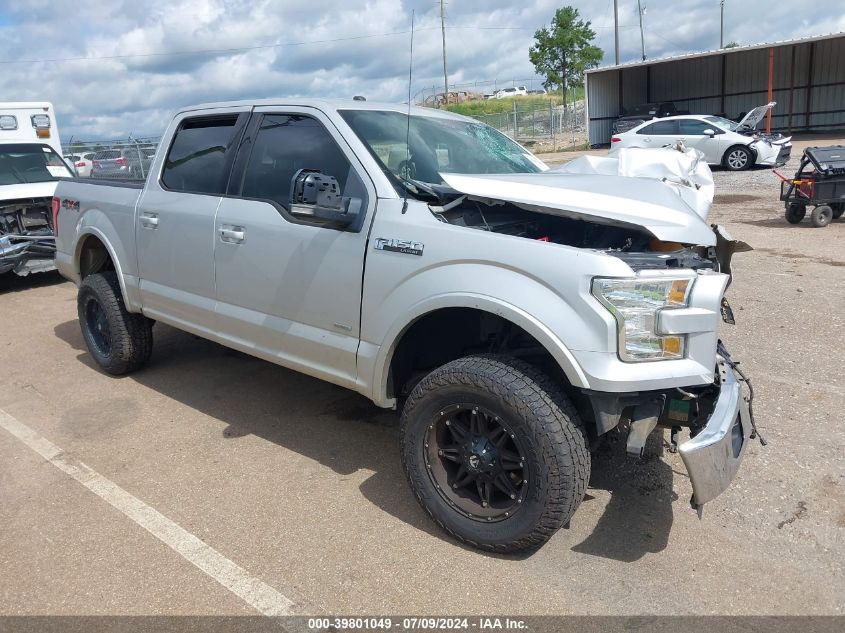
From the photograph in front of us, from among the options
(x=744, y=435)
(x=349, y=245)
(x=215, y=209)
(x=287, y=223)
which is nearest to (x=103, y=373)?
(x=215, y=209)

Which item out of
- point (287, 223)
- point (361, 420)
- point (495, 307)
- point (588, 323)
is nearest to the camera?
point (588, 323)

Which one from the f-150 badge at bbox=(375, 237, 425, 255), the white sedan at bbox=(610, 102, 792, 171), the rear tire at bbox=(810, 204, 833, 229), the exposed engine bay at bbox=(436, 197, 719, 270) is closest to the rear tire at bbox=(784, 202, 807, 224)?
the rear tire at bbox=(810, 204, 833, 229)

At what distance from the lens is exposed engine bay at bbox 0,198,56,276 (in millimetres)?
8789

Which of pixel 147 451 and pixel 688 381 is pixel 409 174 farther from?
pixel 147 451

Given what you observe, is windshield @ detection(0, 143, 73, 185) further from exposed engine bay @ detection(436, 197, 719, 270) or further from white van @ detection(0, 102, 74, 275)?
exposed engine bay @ detection(436, 197, 719, 270)

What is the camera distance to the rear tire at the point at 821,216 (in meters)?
10.8

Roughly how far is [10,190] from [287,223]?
7.37 m

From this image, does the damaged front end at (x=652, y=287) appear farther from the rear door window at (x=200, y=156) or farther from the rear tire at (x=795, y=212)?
the rear tire at (x=795, y=212)

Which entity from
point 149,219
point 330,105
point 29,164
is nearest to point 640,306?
point 330,105

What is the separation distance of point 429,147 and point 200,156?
5.50 ft

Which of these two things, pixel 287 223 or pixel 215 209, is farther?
pixel 215 209

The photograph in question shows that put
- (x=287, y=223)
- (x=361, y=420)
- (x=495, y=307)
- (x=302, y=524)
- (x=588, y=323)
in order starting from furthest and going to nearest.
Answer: (x=361, y=420)
(x=287, y=223)
(x=302, y=524)
(x=495, y=307)
(x=588, y=323)

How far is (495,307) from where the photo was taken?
2.91 metres

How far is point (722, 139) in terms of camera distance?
1903 cm
